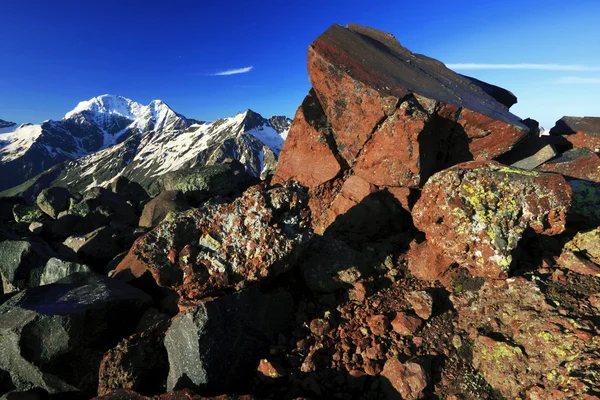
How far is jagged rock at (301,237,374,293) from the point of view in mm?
7762

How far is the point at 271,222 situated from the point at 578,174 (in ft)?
34.1

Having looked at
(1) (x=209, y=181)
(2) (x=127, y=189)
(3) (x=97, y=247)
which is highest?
(2) (x=127, y=189)

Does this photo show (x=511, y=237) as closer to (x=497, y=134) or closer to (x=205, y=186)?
(x=497, y=134)

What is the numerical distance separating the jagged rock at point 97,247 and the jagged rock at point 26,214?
15.2 m

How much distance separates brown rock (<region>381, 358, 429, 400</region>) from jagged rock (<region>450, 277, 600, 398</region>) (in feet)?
4.08

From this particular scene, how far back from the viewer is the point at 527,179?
278 inches

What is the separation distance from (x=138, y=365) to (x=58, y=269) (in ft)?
20.6

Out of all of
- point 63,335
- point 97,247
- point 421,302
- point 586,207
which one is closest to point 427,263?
point 421,302

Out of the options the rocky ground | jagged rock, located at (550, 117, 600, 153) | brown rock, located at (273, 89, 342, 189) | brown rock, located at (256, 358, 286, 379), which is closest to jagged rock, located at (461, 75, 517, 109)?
jagged rock, located at (550, 117, 600, 153)

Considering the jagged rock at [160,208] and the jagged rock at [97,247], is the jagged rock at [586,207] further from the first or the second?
the jagged rock at [160,208]

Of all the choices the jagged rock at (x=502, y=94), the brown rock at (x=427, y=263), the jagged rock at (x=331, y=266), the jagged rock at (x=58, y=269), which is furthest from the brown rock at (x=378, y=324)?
the jagged rock at (x=502, y=94)

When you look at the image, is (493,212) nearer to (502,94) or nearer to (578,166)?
(578,166)

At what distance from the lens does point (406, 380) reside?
5.46 meters

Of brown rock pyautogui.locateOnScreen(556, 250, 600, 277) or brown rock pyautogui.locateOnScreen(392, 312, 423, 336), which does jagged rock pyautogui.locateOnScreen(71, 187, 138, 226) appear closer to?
brown rock pyautogui.locateOnScreen(392, 312, 423, 336)
